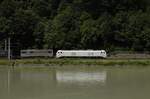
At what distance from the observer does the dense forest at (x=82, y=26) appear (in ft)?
145

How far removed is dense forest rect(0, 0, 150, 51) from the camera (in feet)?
145

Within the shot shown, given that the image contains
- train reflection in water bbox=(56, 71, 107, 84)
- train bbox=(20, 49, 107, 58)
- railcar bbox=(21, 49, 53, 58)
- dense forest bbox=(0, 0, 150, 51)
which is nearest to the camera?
train reflection in water bbox=(56, 71, 107, 84)

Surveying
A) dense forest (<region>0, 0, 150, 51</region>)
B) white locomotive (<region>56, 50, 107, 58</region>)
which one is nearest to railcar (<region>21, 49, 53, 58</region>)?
dense forest (<region>0, 0, 150, 51</region>)

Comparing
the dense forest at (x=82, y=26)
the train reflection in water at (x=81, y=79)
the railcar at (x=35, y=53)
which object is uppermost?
the dense forest at (x=82, y=26)

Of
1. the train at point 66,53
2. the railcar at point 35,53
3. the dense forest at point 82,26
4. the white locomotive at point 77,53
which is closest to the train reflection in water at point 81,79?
the train at point 66,53

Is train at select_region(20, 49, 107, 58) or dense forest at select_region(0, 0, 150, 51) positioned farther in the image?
dense forest at select_region(0, 0, 150, 51)

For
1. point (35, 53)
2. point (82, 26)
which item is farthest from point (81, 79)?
point (82, 26)

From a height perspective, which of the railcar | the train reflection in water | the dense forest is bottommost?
the train reflection in water

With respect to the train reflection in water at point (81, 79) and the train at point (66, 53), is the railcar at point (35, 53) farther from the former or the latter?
the train reflection in water at point (81, 79)

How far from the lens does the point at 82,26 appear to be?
4525 centimetres

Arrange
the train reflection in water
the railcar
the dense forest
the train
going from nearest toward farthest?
the train reflection in water < the train < the railcar < the dense forest

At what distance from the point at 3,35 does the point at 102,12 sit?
12629 mm

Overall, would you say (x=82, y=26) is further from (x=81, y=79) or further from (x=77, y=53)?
(x=81, y=79)

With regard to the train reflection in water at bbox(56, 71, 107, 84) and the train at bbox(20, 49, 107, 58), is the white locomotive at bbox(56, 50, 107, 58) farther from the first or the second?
the train reflection in water at bbox(56, 71, 107, 84)
